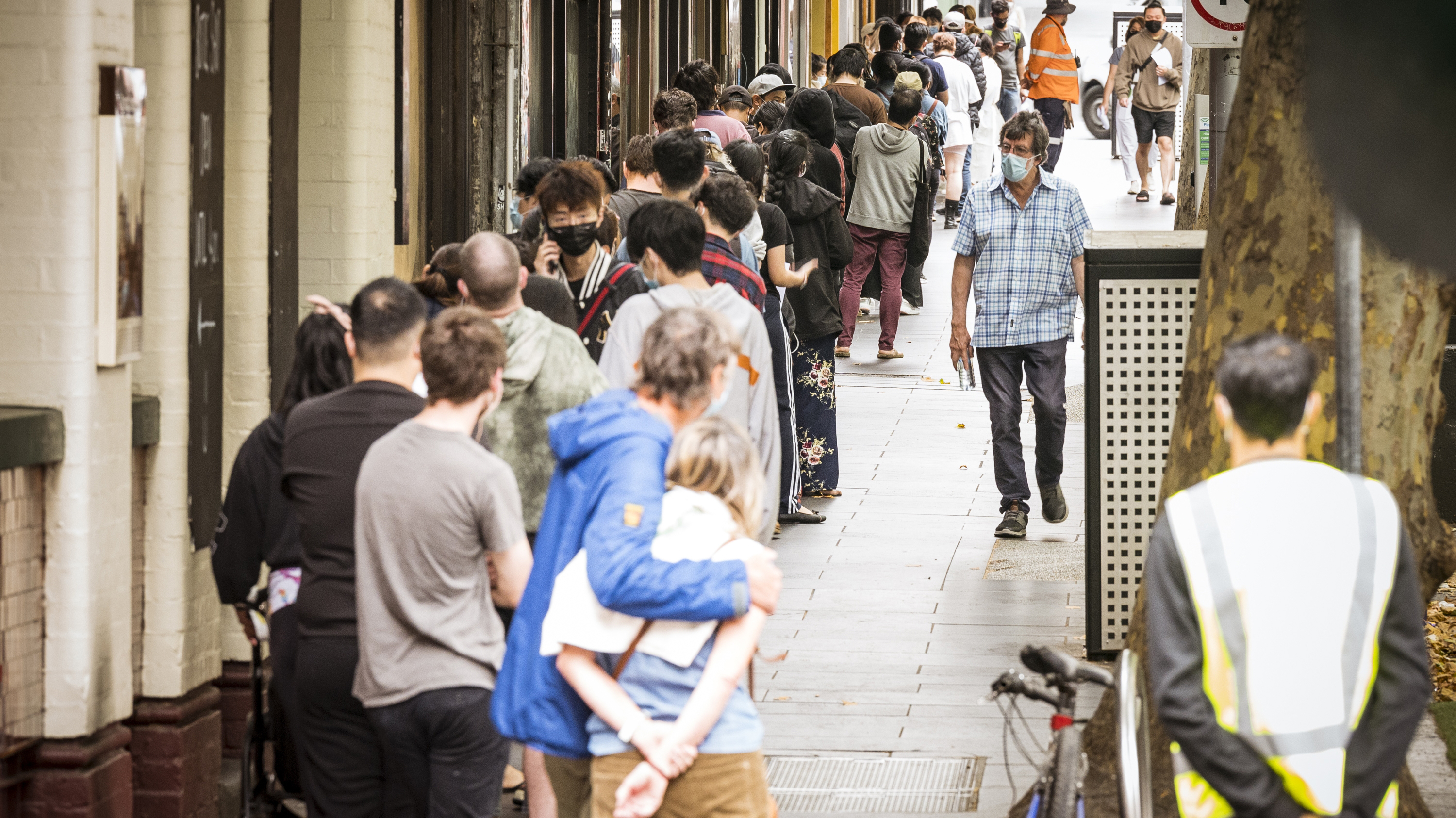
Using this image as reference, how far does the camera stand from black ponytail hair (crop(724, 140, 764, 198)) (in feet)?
30.1

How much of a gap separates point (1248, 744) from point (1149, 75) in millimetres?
21006

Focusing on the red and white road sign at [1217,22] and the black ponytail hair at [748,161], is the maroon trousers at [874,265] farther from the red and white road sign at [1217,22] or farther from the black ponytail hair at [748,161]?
the red and white road sign at [1217,22]

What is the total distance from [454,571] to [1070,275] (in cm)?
528

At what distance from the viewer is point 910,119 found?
14320mm

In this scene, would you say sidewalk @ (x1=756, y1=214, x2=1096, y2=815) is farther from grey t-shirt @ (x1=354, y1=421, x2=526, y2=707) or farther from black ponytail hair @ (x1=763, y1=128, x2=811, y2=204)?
grey t-shirt @ (x1=354, y1=421, x2=526, y2=707)

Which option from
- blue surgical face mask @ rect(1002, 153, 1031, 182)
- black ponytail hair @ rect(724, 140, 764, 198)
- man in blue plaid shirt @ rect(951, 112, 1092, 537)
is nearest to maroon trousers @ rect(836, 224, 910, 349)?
man in blue plaid shirt @ rect(951, 112, 1092, 537)

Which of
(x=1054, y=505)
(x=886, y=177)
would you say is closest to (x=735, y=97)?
(x=886, y=177)

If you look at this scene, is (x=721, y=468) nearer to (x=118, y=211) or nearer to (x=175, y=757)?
(x=118, y=211)

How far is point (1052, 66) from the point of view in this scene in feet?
80.7

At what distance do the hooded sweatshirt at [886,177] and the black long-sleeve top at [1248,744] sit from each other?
10.6m

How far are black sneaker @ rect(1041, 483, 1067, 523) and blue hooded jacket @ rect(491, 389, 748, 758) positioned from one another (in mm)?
5907

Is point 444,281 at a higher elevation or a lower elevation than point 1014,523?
higher

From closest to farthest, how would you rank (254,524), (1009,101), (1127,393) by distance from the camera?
(254,524) → (1127,393) → (1009,101)

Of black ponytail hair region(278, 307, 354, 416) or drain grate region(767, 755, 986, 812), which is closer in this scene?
black ponytail hair region(278, 307, 354, 416)
